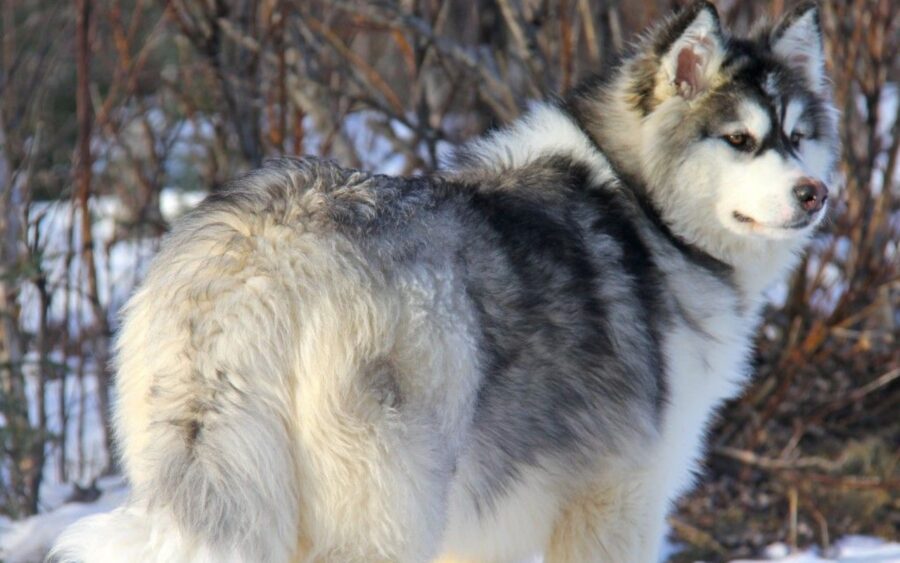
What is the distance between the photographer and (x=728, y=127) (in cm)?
342

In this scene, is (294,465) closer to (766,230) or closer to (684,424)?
(684,424)

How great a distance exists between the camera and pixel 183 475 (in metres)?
2.35

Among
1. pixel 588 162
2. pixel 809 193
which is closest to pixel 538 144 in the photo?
pixel 588 162

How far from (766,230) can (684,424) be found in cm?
64

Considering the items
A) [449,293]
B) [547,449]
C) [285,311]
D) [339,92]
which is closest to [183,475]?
[285,311]

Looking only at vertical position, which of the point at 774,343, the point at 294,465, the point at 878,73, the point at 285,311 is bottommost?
the point at 774,343

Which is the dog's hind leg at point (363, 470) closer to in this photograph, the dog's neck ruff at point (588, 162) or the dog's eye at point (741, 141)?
the dog's neck ruff at point (588, 162)

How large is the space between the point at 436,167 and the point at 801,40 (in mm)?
1865

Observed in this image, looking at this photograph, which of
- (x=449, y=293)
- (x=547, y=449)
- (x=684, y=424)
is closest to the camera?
(x=449, y=293)

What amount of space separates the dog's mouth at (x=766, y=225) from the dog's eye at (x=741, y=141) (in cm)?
19

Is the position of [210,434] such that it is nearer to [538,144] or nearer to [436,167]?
[538,144]

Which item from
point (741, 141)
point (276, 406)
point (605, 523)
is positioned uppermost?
point (741, 141)

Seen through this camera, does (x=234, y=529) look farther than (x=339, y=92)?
No

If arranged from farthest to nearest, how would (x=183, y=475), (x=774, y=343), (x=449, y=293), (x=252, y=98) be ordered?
(x=774, y=343) → (x=252, y=98) → (x=449, y=293) → (x=183, y=475)
